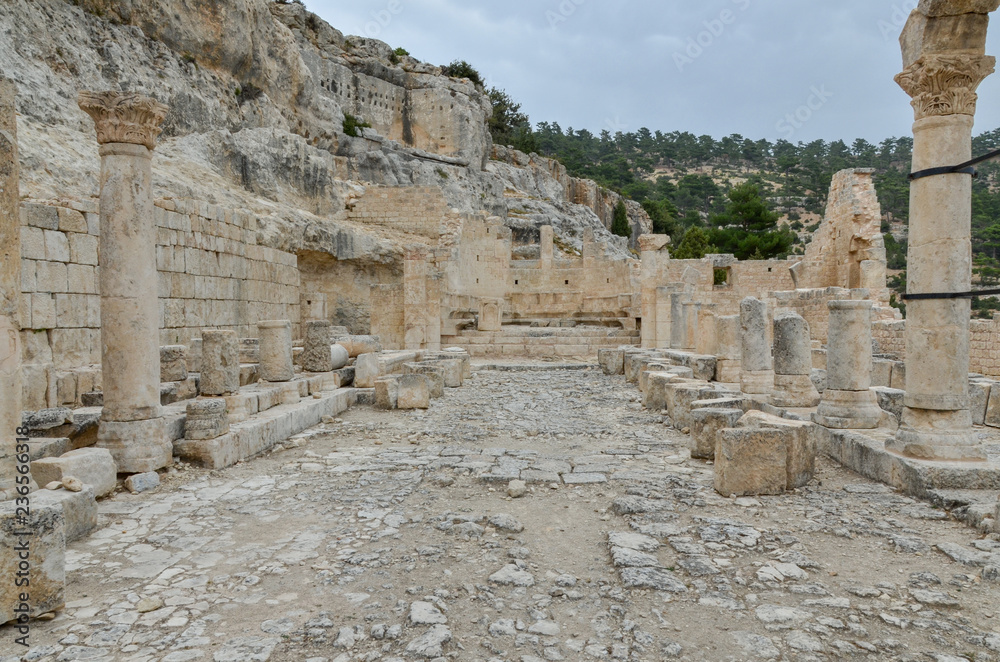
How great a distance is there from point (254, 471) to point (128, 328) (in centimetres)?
174

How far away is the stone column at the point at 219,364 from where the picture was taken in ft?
21.9

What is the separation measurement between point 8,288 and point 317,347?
20.3 feet

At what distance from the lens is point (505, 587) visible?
332 centimetres

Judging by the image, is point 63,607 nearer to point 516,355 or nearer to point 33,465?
point 33,465

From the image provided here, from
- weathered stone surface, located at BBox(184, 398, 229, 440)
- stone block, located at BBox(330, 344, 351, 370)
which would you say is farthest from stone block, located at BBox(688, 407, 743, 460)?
stone block, located at BBox(330, 344, 351, 370)

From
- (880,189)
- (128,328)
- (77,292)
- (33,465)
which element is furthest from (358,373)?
(880,189)

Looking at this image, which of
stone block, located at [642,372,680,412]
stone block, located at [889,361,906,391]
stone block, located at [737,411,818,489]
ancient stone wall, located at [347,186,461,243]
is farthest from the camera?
ancient stone wall, located at [347,186,461,243]

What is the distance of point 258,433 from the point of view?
261 inches

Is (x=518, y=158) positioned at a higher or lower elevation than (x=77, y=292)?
higher

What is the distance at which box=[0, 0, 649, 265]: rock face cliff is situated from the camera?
12.5 metres

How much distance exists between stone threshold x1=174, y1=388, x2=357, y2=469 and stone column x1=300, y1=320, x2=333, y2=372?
0.63 metres

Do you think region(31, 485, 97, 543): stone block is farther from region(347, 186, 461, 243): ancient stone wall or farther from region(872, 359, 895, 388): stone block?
region(347, 186, 461, 243): ancient stone wall

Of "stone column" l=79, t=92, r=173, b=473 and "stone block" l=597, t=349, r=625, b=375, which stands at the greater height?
"stone column" l=79, t=92, r=173, b=473

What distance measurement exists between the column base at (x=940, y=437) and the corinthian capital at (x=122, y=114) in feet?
22.7
